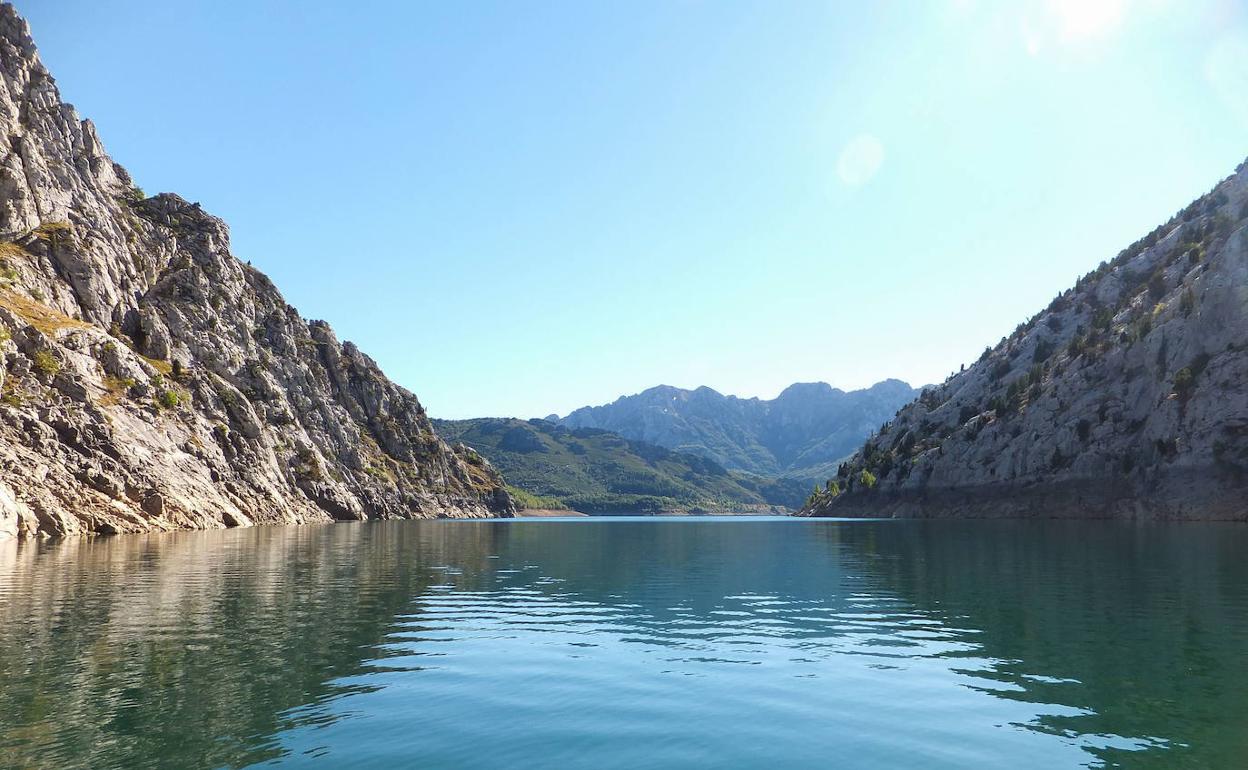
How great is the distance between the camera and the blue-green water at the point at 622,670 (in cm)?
1791

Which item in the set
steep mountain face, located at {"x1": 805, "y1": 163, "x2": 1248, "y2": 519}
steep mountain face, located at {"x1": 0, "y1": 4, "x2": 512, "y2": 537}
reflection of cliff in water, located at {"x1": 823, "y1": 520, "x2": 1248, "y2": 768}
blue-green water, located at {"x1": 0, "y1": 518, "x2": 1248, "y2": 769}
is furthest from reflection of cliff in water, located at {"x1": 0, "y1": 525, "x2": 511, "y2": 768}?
steep mountain face, located at {"x1": 805, "y1": 163, "x2": 1248, "y2": 519}

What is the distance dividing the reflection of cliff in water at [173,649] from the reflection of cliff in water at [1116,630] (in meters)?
22.6

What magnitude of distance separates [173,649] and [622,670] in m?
17.8

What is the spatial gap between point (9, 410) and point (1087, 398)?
206m

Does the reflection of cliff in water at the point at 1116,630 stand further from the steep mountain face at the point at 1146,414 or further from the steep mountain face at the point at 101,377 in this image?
the steep mountain face at the point at 101,377

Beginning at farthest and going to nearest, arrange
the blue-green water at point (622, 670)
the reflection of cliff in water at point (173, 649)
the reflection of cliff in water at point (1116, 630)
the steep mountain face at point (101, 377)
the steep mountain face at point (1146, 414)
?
the steep mountain face at point (1146, 414) → the steep mountain face at point (101, 377) → the reflection of cliff in water at point (1116, 630) → the reflection of cliff in water at point (173, 649) → the blue-green water at point (622, 670)

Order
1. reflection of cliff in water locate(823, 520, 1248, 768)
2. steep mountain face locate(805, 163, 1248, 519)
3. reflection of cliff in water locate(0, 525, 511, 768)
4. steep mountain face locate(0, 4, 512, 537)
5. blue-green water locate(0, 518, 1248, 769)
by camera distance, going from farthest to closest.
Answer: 1. steep mountain face locate(805, 163, 1248, 519)
2. steep mountain face locate(0, 4, 512, 537)
3. reflection of cliff in water locate(823, 520, 1248, 768)
4. reflection of cliff in water locate(0, 525, 511, 768)
5. blue-green water locate(0, 518, 1248, 769)

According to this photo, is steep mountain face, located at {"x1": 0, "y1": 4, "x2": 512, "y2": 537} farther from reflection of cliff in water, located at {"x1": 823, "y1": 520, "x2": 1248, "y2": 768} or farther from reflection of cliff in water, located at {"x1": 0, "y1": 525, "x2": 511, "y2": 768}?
reflection of cliff in water, located at {"x1": 823, "y1": 520, "x2": 1248, "y2": 768}

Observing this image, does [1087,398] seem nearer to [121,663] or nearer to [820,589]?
[820,589]

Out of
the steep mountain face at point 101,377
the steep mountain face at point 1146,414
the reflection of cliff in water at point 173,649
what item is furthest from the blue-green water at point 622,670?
the steep mountain face at point 1146,414

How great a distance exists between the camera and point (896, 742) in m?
18.7

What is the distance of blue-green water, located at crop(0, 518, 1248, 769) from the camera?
17.9m

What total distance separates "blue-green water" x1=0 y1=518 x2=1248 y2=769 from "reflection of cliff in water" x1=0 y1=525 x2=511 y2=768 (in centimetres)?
13

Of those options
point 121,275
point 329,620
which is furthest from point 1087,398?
point 121,275
